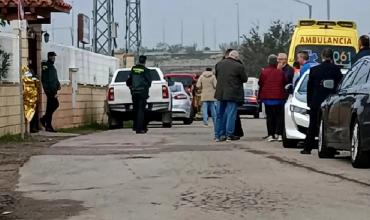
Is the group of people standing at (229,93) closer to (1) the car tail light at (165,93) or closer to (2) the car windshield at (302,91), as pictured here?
(2) the car windshield at (302,91)

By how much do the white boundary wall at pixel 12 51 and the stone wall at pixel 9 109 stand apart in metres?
0.20

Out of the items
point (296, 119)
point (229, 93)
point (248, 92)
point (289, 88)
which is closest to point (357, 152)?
point (296, 119)

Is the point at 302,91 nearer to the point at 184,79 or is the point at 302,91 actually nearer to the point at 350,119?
the point at 350,119

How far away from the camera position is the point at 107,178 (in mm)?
11430

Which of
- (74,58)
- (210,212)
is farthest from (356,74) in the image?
(74,58)

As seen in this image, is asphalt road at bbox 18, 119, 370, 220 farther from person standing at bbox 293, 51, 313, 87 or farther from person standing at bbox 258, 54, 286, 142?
person standing at bbox 258, 54, 286, 142

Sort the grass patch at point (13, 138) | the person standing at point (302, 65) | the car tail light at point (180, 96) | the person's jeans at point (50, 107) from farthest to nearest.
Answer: the car tail light at point (180, 96) → the person's jeans at point (50, 107) → the grass patch at point (13, 138) → the person standing at point (302, 65)

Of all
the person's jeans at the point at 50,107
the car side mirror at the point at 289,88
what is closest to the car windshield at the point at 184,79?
the person's jeans at the point at 50,107

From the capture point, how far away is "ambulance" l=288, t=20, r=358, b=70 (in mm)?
25281

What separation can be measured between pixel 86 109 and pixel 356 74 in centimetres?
1522

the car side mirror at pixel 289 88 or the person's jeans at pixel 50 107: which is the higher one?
the car side mirror at pixel 289 88

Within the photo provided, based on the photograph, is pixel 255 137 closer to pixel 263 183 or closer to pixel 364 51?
pixel 364 51

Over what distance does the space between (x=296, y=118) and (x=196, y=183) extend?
5974mm

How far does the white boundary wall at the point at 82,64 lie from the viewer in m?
24.9
